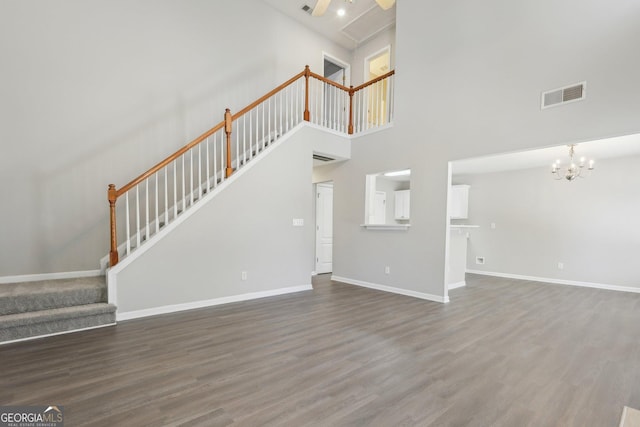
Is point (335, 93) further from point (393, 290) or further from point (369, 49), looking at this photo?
point (393, 290)

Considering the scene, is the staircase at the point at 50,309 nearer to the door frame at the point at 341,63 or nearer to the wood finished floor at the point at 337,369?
the wood finished floor at the point at 337,369

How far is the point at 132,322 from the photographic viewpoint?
343 centimetres

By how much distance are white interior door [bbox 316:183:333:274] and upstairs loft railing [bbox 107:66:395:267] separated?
1.68m

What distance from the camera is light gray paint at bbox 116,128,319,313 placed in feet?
12.2

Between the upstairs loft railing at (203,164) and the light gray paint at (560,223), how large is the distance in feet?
12.9

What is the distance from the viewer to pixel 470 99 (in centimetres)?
429

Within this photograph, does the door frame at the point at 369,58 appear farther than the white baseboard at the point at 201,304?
Yes

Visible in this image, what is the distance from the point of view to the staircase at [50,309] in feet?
9.52

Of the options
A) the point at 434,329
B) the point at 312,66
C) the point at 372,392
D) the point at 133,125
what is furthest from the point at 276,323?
the point at 312,66

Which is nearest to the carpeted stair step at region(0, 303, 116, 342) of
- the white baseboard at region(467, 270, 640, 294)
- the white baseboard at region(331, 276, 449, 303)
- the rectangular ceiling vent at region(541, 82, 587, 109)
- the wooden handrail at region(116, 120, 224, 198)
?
the wooden handrail at region(116, 120, 224, 198)

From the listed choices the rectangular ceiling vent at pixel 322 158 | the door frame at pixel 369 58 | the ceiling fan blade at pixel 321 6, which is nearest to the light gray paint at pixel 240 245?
the rectangular ceiling vent at pixel 322 158

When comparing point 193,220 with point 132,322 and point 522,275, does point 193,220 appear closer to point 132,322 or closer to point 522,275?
point 132,322

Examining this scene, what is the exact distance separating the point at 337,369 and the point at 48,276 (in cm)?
438

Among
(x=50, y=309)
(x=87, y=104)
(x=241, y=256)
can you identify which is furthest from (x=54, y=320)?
(x=87, y=104)
